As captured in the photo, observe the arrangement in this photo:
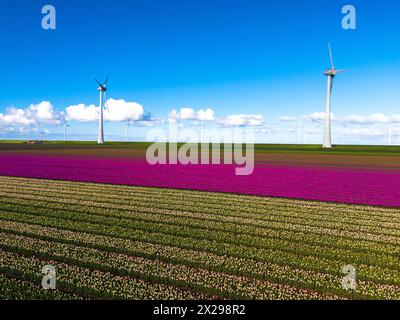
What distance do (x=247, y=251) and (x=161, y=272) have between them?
3.67 meters

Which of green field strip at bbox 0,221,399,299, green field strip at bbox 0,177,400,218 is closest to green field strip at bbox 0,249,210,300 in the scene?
green field strip at bbox 0,221,399,299

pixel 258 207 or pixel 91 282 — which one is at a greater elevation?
pixel 91 282

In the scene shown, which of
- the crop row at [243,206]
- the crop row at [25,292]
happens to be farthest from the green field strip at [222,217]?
the crop row at [25,292]

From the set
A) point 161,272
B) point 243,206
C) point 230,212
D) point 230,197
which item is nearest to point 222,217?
point 230,212

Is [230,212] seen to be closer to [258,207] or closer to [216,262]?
[258,207]

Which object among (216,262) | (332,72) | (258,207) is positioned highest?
(332,72)

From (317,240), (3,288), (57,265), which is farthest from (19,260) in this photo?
(317,240)

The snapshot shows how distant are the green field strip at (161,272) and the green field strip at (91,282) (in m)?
0.37

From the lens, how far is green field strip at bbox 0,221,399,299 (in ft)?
36.8

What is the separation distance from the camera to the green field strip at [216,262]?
1120cm

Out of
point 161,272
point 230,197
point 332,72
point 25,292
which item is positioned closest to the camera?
point 25,292

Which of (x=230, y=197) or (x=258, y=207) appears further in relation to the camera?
(x=230, y=197)

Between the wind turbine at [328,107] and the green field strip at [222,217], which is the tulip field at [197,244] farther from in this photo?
the wind turbine at [328,107]

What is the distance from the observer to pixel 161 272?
12156mm
